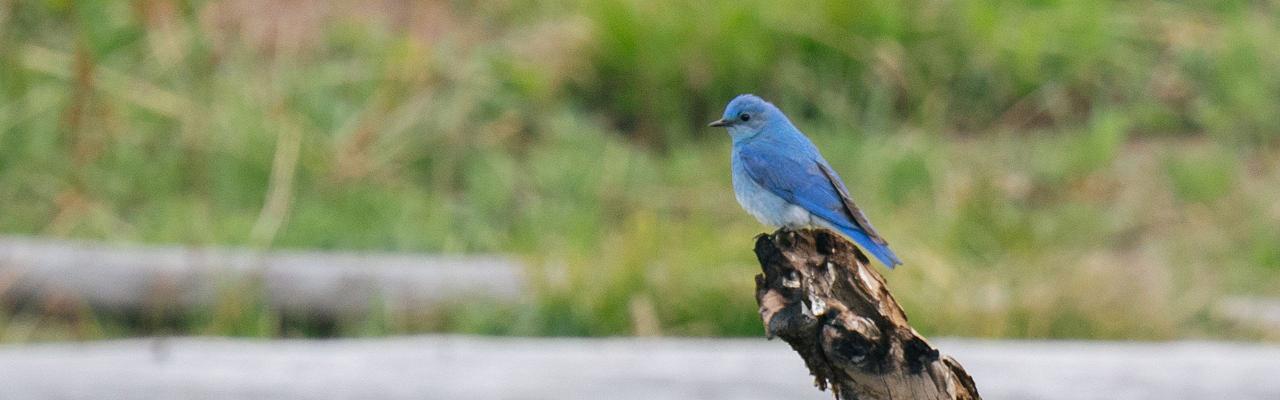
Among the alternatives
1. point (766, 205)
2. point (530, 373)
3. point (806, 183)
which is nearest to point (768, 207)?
point (766, 205)

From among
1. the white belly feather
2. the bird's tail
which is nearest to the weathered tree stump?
the bird's tail

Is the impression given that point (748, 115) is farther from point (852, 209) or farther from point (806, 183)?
point (852, 209)

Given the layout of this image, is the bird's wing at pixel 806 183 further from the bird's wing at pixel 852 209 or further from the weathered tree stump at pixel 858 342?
the weathered tree stump at pixel 858 342

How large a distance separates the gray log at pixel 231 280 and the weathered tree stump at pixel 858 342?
3.03m

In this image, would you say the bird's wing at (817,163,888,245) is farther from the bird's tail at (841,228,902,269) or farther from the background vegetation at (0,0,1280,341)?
the background vegetation at (0,0,1280,341)

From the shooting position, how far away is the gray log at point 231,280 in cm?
504

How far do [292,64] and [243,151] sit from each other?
38.5 inches

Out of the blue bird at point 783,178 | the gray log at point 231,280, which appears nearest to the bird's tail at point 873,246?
the blue bird at point 783,178

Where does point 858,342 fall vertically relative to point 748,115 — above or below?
below

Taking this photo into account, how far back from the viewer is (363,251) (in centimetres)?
568

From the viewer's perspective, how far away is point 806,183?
296 cm

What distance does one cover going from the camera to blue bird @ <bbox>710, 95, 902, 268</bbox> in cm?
286

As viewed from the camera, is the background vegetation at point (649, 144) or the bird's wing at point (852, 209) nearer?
the bird's wing at point (852, 209)

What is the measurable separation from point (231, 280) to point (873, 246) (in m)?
2.73
